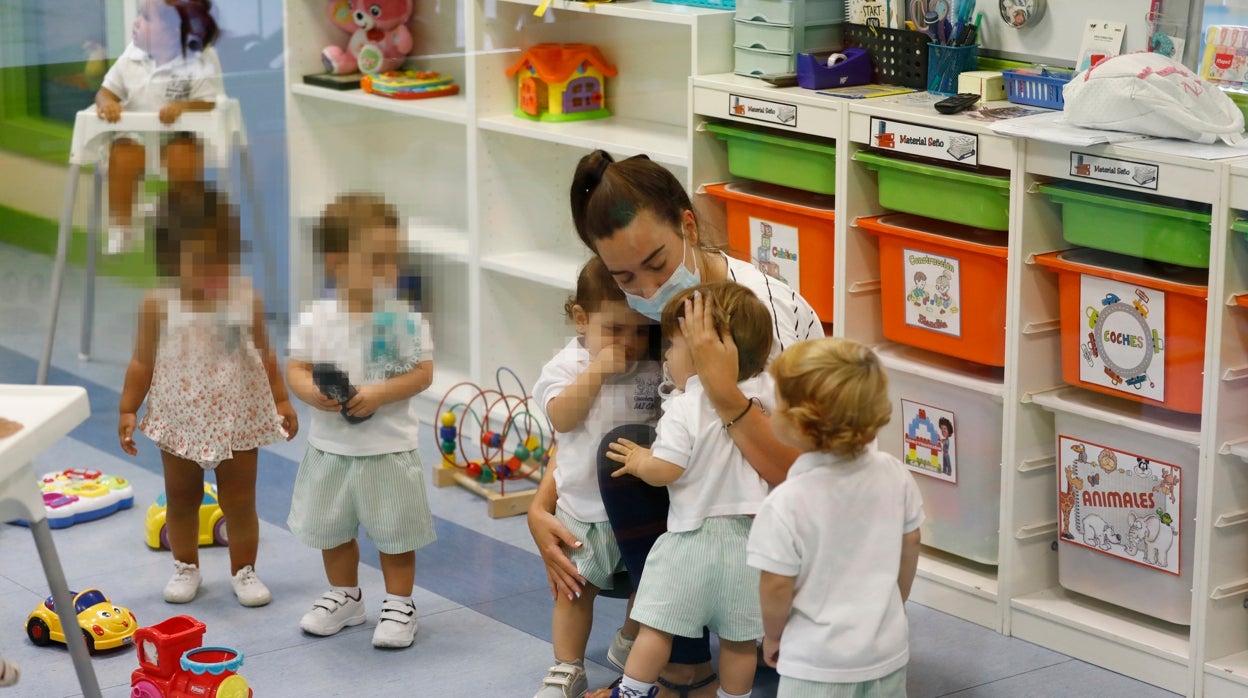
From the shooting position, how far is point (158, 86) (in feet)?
7.70

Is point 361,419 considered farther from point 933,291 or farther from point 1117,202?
point 1117,202

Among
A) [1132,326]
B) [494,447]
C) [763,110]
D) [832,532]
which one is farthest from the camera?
[494,447]

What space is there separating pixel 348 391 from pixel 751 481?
64 cm

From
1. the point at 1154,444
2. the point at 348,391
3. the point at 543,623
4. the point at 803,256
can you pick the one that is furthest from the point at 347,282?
the point at 1154,444

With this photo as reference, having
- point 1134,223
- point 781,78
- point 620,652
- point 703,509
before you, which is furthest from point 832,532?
point 781,78

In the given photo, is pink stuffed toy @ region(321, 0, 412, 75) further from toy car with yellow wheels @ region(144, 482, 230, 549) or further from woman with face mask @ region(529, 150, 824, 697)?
toy car with yellow wheels @ region(144, 482, 230, 549)

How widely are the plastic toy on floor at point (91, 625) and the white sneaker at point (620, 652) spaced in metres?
0.68

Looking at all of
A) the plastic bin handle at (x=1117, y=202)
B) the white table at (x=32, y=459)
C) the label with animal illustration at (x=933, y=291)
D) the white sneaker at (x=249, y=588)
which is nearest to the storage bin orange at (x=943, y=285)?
the label with animal illustration at (x=933, y=291)

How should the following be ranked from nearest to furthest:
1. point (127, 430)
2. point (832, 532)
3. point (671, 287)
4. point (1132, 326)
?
1. point (832, 532)
2. point (671, 287)
3. point (1132, 326)
4. point (127, 430)

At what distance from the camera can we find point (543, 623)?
2.39 metres

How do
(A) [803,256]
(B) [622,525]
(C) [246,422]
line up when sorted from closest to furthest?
(B) [622,525], (C) [246,422], (A) [803,256]

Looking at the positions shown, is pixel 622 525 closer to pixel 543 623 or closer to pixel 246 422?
pixel 543 623

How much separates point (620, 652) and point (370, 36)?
102 centimetres

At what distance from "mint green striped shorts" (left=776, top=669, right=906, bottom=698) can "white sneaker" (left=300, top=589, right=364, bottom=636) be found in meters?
0.87
